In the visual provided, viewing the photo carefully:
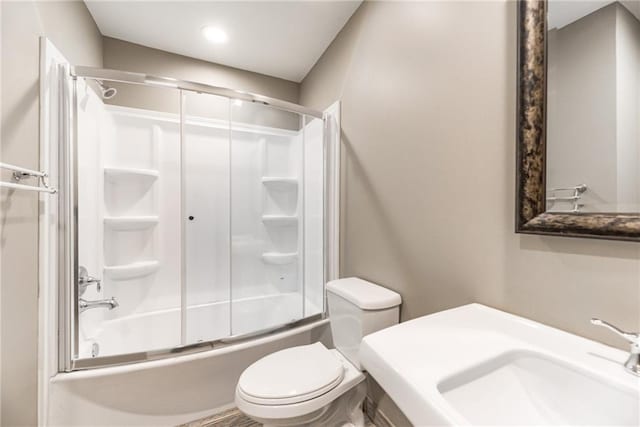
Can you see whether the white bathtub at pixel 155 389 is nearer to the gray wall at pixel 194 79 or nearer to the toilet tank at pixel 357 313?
the toilet tank at pixel 357 313

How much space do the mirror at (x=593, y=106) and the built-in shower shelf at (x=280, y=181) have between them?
5.28 feet

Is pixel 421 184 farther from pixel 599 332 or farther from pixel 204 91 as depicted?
pixel 204 91

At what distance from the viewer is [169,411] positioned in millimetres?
1394

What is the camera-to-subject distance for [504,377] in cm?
64

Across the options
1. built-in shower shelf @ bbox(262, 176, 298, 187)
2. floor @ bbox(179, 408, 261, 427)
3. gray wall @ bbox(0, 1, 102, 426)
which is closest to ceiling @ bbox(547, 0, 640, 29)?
built-in shower shelf @ bbox(262, 176, 298, 187)

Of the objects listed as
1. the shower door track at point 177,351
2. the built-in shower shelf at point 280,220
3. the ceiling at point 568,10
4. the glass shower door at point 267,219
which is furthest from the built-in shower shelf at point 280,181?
the ceiling at point 568,10

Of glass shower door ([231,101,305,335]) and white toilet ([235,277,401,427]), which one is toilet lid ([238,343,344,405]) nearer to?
white toilet ([235,277,401,427])

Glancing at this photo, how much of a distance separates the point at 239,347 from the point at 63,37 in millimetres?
1932

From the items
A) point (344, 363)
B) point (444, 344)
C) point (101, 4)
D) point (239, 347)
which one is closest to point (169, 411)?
point (239, 347)

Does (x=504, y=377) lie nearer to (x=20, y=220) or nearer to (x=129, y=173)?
(x=20, y=220)

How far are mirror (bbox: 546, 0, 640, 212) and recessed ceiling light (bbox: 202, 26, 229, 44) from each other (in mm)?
1988

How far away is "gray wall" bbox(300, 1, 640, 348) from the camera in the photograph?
0.73 m

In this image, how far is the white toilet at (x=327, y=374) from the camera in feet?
3.33

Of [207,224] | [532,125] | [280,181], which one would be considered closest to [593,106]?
[532,125]
